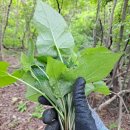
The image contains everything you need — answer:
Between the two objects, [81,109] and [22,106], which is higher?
[81,109]

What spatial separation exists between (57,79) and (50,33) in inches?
10.1

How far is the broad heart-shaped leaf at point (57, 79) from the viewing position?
1204 millimetres

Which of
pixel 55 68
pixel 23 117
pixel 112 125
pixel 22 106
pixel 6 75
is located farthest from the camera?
pixel 22 106

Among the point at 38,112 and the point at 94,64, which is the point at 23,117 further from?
the point at 94,64

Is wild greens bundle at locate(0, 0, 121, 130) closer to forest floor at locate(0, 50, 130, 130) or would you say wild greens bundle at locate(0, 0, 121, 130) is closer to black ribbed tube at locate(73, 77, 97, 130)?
black ribbed tube at locate(73, 77, 97, 130)

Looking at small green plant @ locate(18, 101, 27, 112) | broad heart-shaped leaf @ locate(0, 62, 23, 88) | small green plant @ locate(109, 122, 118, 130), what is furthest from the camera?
small green plant @ locate(18, 101, 27, 112)

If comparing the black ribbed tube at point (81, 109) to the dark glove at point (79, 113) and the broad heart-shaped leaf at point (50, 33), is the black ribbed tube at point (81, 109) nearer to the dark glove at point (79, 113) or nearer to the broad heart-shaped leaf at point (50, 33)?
the dark glove at point (79, 113)

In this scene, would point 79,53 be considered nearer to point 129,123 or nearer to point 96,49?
point 96,49

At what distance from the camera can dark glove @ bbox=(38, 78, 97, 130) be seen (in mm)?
1330

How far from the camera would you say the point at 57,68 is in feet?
4.02

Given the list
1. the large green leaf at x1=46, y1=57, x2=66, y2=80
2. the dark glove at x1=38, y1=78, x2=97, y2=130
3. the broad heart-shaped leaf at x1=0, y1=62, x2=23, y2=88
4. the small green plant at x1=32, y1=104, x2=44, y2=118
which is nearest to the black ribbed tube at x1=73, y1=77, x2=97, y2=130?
the dark glove at x1=38, y1=78, x2=97, y2=130

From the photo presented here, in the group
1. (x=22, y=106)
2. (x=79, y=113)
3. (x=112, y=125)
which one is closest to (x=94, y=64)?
(x=79, y=113)

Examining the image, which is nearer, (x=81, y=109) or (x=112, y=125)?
(x=81, y=109)

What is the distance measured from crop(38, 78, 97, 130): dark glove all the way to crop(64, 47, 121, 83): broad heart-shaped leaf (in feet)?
0.15
